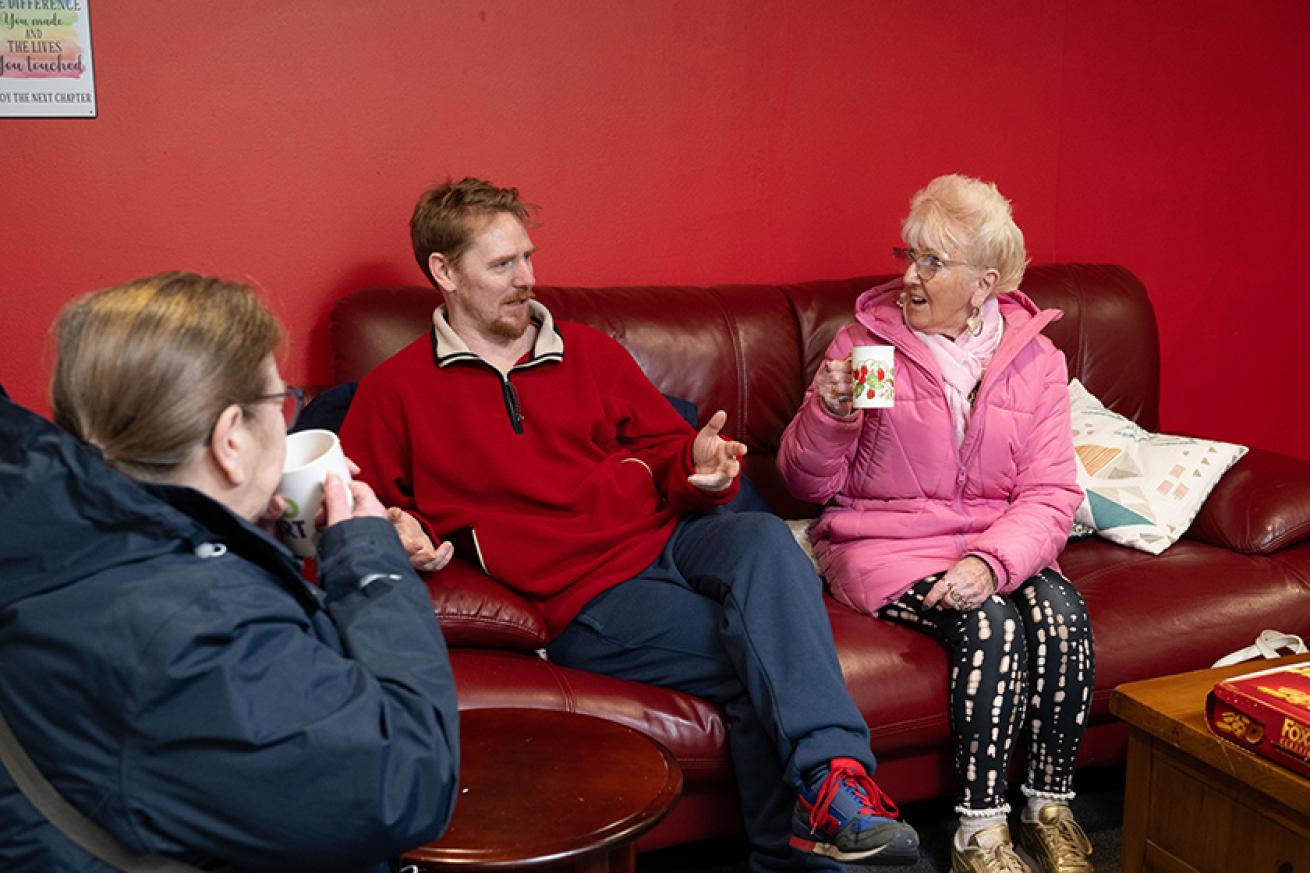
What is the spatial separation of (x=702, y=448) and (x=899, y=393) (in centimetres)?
44

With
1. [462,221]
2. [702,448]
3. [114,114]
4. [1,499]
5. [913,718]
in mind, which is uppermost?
[114,114]

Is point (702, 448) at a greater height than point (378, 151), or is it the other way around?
point (378, 151)

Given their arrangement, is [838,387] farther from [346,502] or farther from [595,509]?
[346,502]

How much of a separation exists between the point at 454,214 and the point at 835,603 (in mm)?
1050

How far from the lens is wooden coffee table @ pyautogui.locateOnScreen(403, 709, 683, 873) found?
1.38 meters

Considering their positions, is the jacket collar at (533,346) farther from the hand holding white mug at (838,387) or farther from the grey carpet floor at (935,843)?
the grey carpet floor at (935,843)

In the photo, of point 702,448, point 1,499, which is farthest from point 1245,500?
point 1,499

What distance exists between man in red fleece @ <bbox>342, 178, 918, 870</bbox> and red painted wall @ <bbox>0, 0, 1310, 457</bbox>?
13.9 inches

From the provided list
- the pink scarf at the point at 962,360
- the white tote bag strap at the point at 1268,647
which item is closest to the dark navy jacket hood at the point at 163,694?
the pink scarf at the point at 962,360

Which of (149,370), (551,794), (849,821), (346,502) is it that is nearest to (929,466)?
(849,821)

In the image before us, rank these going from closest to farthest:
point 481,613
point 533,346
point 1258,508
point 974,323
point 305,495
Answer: point 305,495
point 481,613
point 533,346
point 974,323
point 1258,508

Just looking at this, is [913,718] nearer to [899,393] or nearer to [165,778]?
[899,393]

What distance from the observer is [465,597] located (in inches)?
82.7

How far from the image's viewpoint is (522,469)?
89.7 inches
